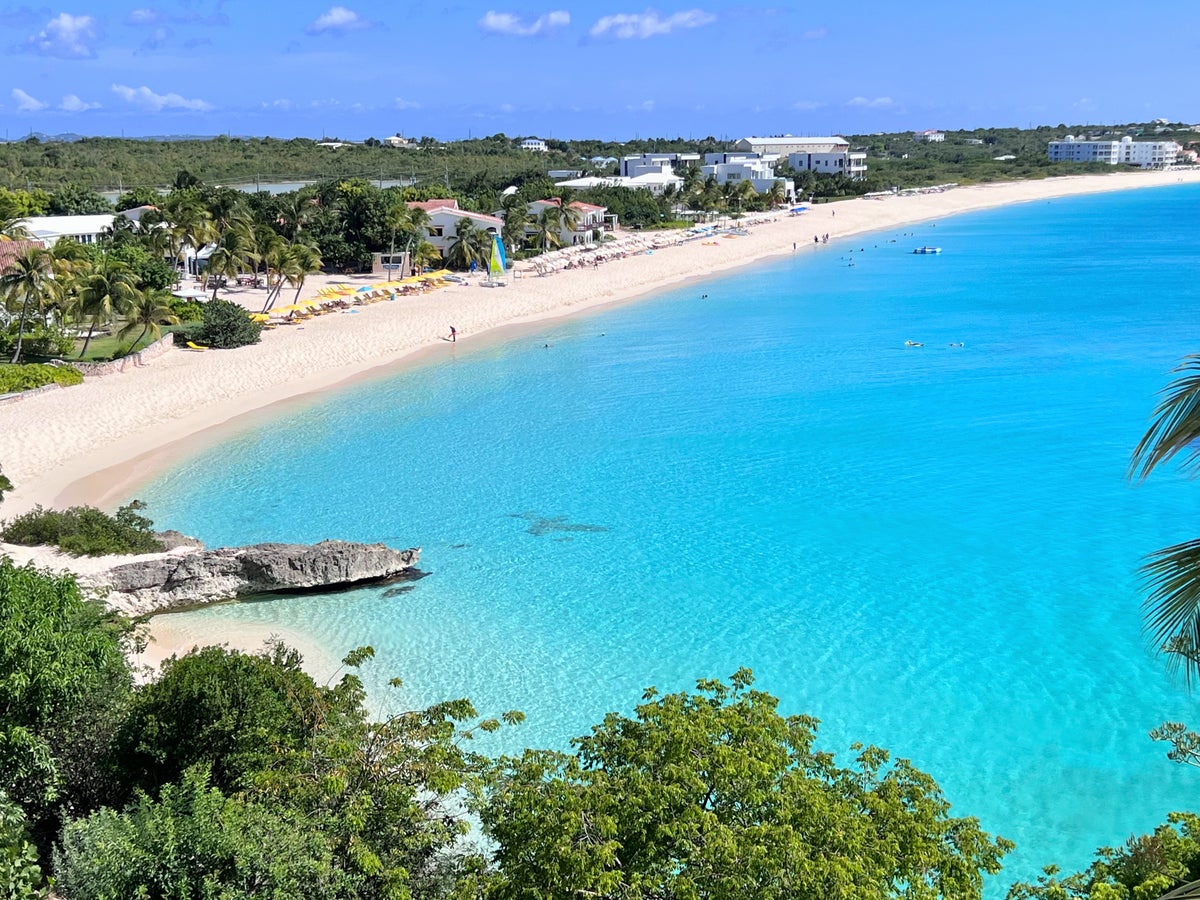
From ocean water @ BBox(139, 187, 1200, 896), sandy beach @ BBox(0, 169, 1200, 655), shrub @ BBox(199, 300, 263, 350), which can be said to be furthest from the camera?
shrub @ BBox(199, 300, 263, 350)

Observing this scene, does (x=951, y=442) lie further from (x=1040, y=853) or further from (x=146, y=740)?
(x=146, y=740)

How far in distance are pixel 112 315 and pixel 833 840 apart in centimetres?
3820

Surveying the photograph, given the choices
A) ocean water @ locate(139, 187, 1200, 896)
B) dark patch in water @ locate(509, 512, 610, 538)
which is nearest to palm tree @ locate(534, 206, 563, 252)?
ocean water @ locate(139, 187, 1200, 896)

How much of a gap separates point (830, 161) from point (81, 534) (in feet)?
459

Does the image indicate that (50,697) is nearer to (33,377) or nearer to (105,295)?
(33,377)

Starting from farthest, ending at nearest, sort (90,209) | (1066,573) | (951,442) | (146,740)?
1. (90,209)
2. (951,442)
3. (1066,573)
4. (146,740)

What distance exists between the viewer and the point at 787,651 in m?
18.4

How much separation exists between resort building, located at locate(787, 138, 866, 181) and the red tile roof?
117m

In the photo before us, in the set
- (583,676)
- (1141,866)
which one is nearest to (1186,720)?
(1141,866)

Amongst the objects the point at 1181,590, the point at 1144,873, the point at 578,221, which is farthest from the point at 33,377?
the point at 578,221

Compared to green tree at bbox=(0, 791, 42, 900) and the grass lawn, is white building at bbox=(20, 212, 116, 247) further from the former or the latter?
green tree at bbox=(0, 791, 42, 900)

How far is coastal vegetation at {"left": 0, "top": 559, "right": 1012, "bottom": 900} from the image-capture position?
8086 millimetres

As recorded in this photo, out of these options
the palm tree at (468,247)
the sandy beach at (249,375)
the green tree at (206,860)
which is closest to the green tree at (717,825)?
the green tree at (206,860)

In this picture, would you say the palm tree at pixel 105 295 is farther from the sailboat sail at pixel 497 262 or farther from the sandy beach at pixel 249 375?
the sailboat sail at pixel 497 262
